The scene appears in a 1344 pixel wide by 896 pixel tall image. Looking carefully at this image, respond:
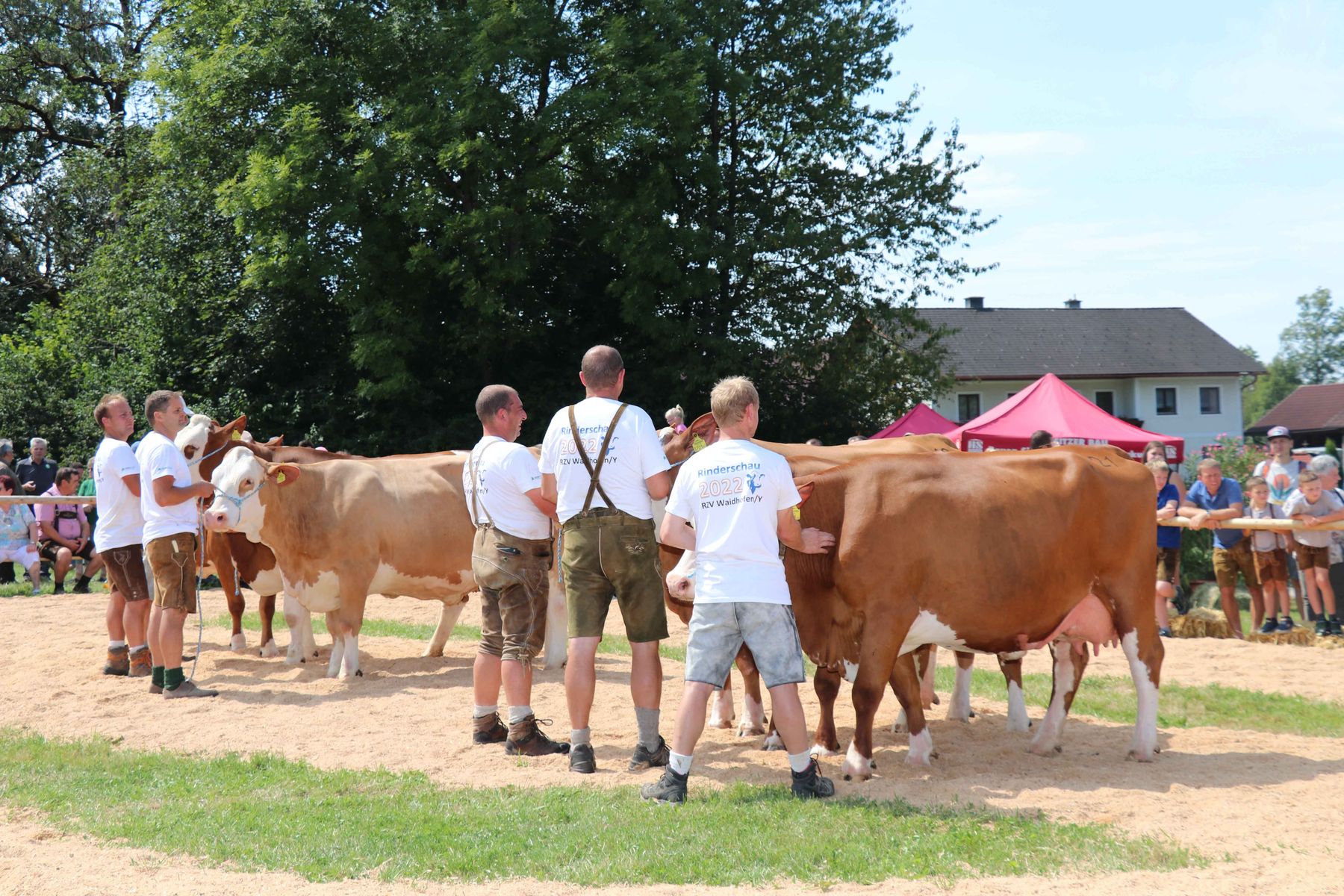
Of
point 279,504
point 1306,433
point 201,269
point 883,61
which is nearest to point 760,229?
point 883,61

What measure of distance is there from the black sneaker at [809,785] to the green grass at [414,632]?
458cm

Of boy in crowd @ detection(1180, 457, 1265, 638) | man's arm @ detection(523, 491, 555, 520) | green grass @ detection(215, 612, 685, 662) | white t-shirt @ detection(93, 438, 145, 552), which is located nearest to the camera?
man's arm @ detection(523, 491, 555, 520)

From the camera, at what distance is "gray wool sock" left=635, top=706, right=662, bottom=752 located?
6.41 meters

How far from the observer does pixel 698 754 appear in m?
6.91

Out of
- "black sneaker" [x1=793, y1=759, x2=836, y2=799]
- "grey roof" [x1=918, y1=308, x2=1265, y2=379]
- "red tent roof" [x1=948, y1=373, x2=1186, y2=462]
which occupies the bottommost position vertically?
"black sneaker" [x1=793, y1=759, x2=836, y2=799]

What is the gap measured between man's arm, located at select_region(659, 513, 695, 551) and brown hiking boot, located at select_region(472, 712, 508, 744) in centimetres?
213

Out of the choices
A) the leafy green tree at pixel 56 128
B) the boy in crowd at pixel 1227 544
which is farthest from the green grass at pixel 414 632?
the leafy green tree at pixel 56 128

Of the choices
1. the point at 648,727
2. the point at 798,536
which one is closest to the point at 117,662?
the point at 648,727

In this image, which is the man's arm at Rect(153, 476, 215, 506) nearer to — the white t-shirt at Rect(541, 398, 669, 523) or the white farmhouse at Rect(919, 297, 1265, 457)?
the white t-shirt at Rect(541, 398, 669, 523)

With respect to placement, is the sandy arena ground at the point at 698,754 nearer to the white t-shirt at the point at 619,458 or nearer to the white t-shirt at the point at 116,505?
the white t-shirt at the point at 116,505

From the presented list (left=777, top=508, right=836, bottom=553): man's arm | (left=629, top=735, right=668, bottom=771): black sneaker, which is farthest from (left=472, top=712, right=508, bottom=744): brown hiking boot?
(left=777, top=508, right=836, bottom=553): man's arm

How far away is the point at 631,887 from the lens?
4551mm

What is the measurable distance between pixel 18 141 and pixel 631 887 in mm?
37234

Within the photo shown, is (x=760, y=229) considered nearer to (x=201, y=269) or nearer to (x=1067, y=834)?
(x=201, y=269)
